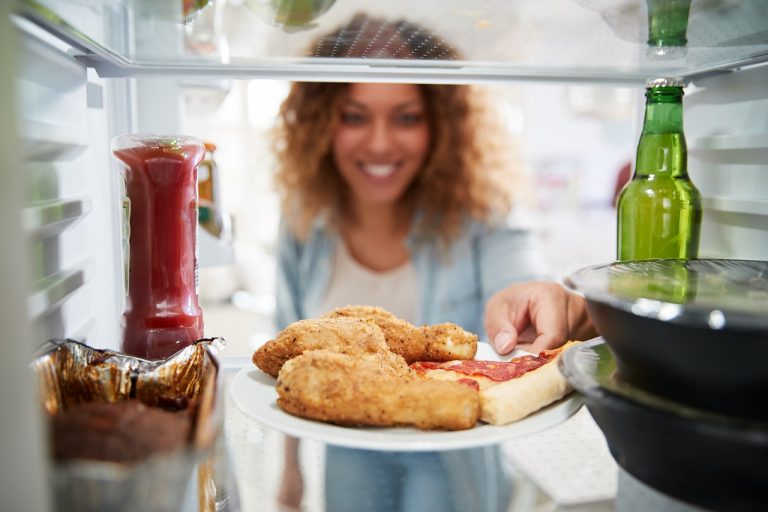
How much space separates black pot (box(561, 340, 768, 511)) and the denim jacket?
145 centimetres

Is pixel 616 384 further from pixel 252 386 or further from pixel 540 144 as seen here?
pixel 540 144

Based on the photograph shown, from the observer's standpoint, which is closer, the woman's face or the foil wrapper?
the foil wrapper

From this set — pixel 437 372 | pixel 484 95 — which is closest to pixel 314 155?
pixel 484 95

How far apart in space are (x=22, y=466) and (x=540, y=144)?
16.4ft

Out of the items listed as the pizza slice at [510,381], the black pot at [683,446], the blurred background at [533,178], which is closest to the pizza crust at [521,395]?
the pizza slice at [510,381]

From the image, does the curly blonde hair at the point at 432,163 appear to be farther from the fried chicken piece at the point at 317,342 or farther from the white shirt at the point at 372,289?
the fried chicken piece at the point at 317,342

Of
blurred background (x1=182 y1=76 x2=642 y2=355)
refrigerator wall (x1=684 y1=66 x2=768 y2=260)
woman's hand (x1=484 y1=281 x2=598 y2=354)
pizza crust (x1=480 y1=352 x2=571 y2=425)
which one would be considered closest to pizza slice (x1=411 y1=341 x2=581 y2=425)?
pizza crust (x1=480 y1=352 x2=571 y2=425)

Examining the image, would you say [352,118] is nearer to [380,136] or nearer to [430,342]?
[380,136]

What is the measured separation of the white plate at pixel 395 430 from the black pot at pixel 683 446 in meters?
0.11

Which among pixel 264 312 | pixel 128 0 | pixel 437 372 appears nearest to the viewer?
pixel 128 0

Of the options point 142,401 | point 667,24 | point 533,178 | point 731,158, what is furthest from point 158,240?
point 533,178

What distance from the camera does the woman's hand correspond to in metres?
1.05

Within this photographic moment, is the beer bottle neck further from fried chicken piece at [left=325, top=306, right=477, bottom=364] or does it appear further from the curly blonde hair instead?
the curly blonde hair

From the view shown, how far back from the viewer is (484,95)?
2277 mm
